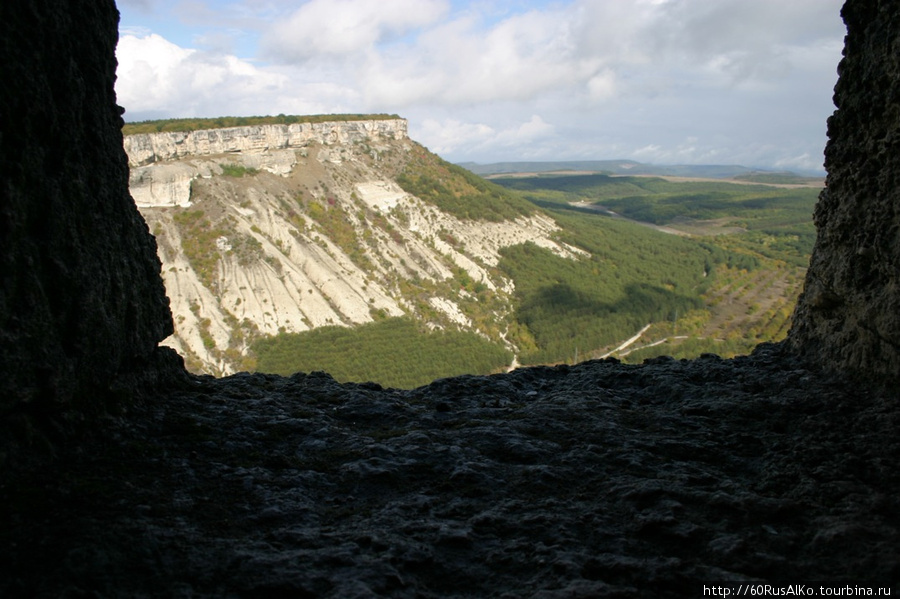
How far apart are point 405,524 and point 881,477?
3.00m

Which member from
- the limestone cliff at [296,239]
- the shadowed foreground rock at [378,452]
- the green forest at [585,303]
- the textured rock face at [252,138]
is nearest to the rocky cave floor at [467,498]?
the shadowed foreground rock at [378,452]

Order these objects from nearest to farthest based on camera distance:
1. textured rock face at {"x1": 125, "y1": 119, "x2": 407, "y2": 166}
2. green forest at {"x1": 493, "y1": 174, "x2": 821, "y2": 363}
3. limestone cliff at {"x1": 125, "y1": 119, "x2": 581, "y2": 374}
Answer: limestone cliff at {"x1": 125, "y1": 119, "x2": 581, "y2": 374}
green forest at {"x1": 493, "y1": 174, "x2": 821, "y2": 363}
textured rock face at {"x1": 125, "y1": 119, "x2": 407, "y2": 166}

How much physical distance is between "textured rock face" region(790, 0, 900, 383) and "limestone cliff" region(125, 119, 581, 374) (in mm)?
39920

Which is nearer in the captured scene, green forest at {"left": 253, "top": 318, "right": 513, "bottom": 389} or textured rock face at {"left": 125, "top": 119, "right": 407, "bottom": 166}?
green forest at {"left": 253, "top": 318, "right": 513, "bottom": 389}

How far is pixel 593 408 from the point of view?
5656mm

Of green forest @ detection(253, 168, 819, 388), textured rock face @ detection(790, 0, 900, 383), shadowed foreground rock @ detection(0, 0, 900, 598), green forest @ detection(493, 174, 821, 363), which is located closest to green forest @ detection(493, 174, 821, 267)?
green forest @ detection(493, 174, 821, 363)

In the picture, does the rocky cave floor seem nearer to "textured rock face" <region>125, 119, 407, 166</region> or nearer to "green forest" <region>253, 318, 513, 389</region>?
"green forest" <region>253, 318, 513, 389</region>

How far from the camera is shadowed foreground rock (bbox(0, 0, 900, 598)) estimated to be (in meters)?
3.11

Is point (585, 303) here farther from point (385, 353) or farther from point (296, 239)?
point (296, 239)

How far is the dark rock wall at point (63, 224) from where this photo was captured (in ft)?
11.7

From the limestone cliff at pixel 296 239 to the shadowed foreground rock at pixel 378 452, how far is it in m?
38.4

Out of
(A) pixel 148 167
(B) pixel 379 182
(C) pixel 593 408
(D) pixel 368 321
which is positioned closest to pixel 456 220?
(B) pixel 379 182

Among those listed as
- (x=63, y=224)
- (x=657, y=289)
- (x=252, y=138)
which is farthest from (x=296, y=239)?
(x=63, y=224)

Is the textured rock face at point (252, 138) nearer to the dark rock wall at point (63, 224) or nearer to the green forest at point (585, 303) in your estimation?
the green forest at point (585, 303)
